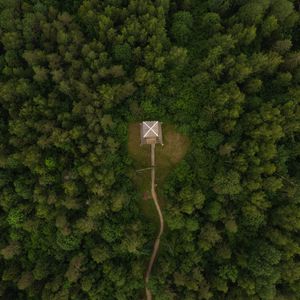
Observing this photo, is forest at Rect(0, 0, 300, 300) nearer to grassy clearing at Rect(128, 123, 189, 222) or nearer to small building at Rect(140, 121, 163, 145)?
grassy clearing at Rect(128, 123, 189, 222)

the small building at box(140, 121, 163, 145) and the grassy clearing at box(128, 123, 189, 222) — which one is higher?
the small building at box(140, 121, 163, 145)

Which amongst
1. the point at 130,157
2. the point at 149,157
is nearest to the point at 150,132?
the point at 149,157

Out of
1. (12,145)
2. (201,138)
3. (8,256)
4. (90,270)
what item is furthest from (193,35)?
(8,256)

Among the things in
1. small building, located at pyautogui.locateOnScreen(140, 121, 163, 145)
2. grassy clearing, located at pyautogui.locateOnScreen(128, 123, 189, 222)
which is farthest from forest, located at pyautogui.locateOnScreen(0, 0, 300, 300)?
small building, located at pyautogui.locateOnScreen(140, 121, 163, 145)

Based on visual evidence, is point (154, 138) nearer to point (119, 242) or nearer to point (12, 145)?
point (119, 242)

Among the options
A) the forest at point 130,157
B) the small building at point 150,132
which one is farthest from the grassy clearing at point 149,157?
the small building at point 150,132

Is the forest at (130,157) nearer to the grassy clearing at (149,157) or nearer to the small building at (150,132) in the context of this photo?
the grassy clearing at (149,157)
